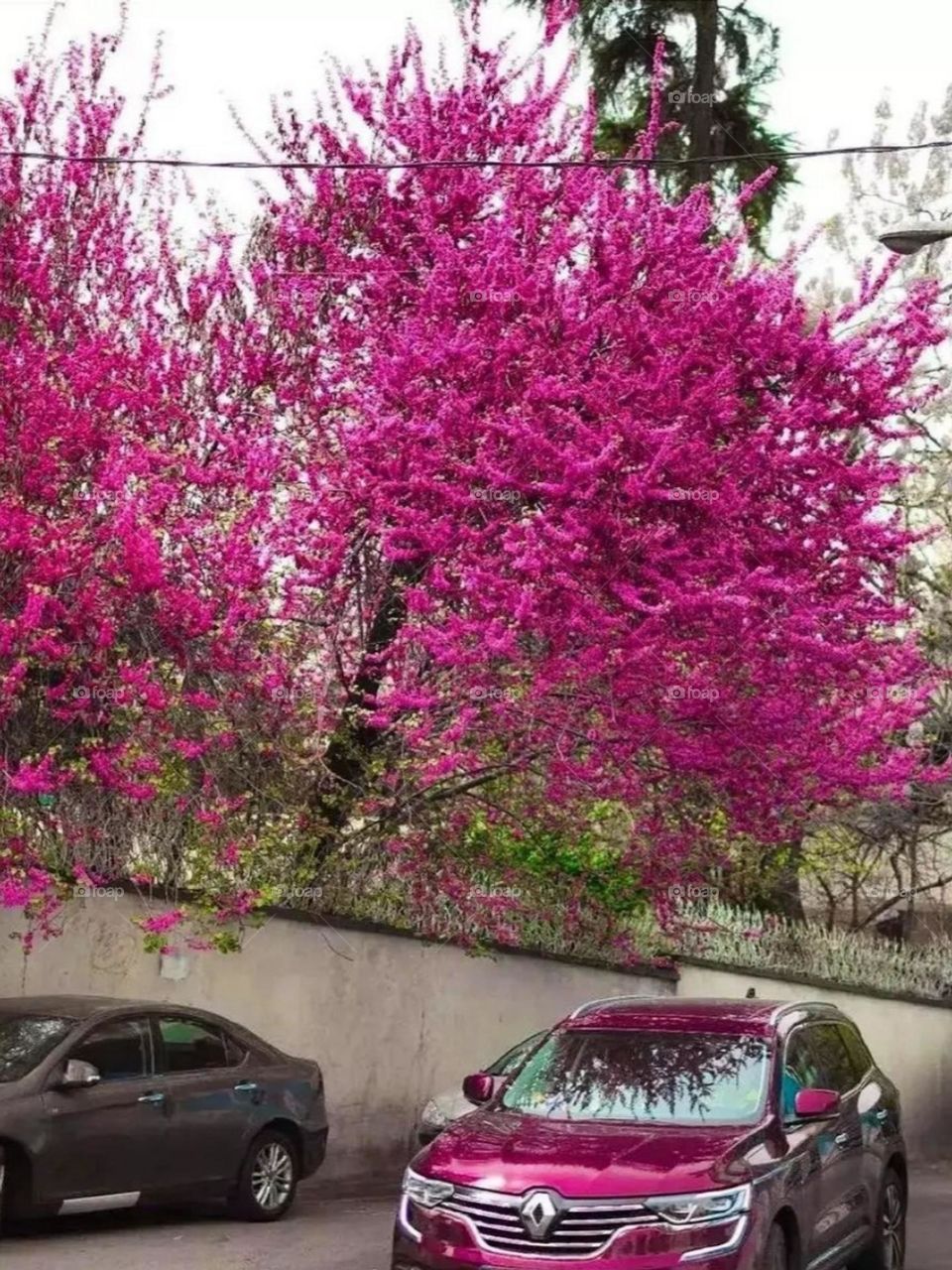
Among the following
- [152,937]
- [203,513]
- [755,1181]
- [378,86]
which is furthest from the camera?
[378,86]

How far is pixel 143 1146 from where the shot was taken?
11.6 m

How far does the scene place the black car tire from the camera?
27.0 feet

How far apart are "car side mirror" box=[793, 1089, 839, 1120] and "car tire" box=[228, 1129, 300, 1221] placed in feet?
15.5

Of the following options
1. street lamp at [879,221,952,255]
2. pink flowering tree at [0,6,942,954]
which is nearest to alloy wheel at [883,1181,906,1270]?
pink flowering tree at [0,6,942,954]

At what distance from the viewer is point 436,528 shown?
13.7m

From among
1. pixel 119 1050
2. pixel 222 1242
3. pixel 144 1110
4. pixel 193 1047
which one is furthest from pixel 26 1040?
pixel 222 1242

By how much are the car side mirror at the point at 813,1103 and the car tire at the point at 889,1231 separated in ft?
5.20

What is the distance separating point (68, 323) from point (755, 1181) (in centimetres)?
953

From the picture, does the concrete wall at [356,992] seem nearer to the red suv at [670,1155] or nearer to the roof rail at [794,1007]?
the red suv at [670,1155]

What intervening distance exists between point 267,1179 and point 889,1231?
4.27 meters

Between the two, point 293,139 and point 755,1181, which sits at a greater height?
point 293,139

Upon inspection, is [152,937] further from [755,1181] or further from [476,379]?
[755,1181]

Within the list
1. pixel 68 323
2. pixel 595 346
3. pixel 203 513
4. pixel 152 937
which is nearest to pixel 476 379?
pixel 595 346

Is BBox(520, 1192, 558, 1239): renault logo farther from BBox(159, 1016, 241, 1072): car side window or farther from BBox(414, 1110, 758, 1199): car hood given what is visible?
BBox(159, 1016, 241, 1072): car side window
